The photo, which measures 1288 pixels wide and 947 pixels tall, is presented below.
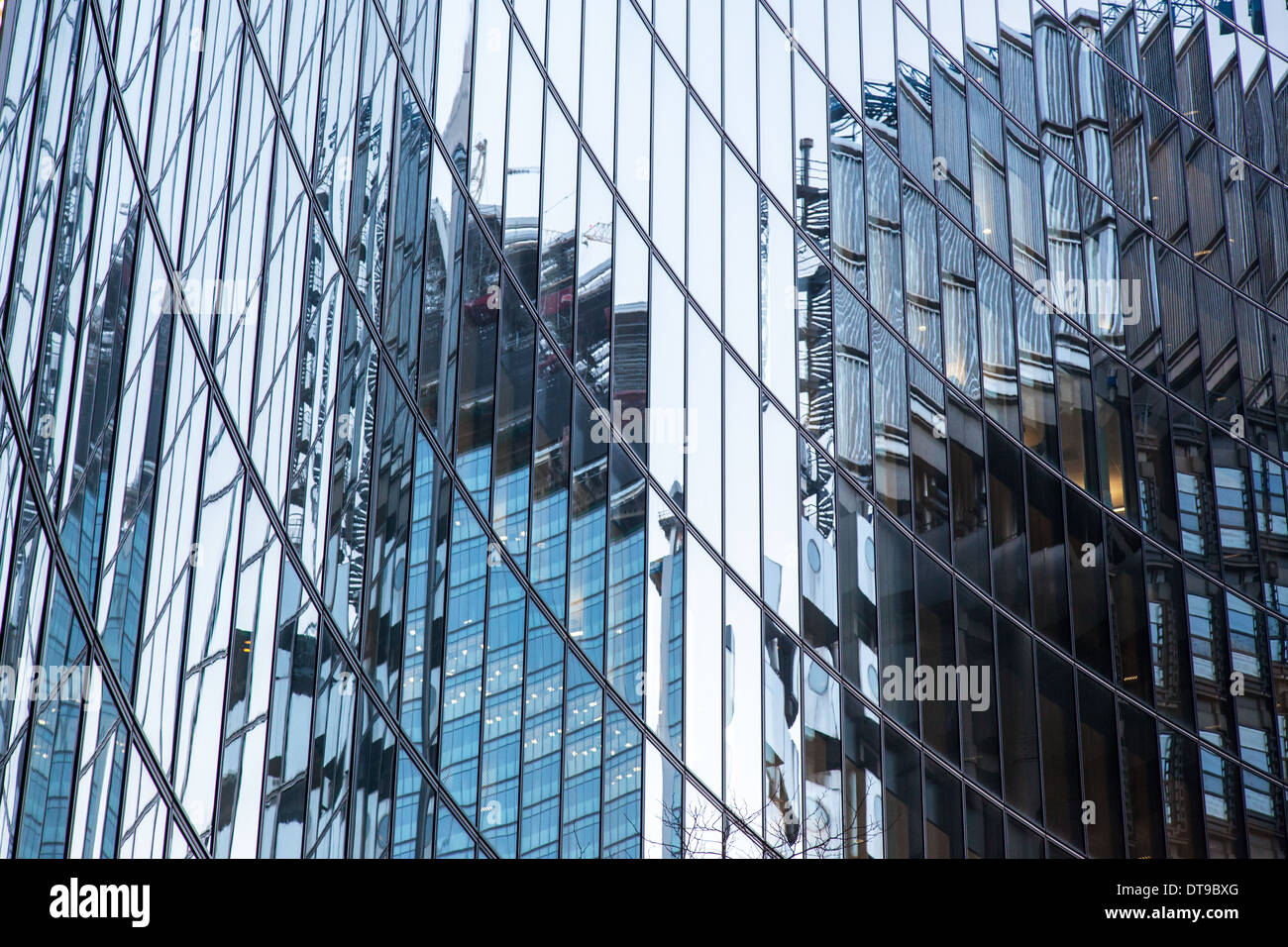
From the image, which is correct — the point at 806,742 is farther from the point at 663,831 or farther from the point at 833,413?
the point at 833,413

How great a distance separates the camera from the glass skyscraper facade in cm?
2305

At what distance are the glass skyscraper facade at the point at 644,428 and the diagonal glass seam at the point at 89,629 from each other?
69mm

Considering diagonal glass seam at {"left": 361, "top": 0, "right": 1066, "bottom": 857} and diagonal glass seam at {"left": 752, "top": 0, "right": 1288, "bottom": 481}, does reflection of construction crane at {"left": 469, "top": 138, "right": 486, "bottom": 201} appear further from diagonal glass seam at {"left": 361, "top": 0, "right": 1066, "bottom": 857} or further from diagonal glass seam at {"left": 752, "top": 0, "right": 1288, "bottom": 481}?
diagonal glass seam at {"left": 752, "top": 0, "right": 1288, "bottom": 481}

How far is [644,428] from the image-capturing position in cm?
3012

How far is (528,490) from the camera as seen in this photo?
1154 inches

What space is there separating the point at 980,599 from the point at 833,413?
530cm

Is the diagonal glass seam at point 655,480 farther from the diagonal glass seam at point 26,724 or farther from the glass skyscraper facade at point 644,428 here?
the diagonal glass seam at point 26,724

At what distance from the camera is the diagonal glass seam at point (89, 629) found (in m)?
21.6

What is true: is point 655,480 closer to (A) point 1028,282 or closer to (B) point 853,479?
(B) point 853,479

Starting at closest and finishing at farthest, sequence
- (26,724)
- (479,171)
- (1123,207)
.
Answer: (26,724) → (479,171) → (1123,207)

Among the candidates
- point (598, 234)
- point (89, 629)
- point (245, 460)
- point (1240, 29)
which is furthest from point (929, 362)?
point (89, 629)

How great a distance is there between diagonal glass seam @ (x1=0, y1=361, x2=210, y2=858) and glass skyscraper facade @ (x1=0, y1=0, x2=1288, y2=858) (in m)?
0.07

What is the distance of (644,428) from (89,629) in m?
12.4
